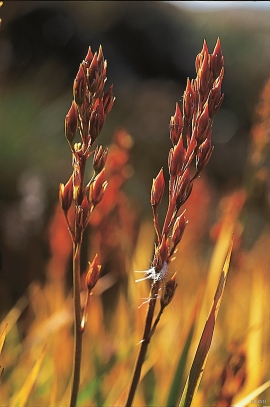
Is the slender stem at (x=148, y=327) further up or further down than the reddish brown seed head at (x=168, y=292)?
further down

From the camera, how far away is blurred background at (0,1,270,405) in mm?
809

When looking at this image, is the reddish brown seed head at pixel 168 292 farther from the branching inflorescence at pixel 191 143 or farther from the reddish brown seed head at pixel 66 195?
the reddish brown seed head at pixel 66 195

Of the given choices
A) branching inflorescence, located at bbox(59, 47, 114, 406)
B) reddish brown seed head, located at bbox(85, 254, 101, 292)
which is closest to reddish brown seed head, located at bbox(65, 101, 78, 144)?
branching inflorescence, located at bbox(59, 47, 114, 406)

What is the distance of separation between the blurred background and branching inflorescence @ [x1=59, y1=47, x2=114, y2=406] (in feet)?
0.96

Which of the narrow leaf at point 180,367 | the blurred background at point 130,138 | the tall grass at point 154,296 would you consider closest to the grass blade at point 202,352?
the tall grass at point 154,296

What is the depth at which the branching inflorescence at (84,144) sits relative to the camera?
32cm

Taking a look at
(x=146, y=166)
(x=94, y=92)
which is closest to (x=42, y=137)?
(x=146, y=166)

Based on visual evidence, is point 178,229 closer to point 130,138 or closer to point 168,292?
point 168,292

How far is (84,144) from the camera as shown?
32cm

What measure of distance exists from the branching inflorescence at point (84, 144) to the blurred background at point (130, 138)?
293mm

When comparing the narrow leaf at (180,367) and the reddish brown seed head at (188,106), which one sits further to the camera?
the narrow leaf at (180,367)

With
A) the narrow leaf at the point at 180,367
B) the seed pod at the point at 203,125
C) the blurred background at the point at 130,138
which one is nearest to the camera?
the seed pod at the point at 203,125

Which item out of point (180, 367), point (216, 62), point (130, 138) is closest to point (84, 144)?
point (216, 62)

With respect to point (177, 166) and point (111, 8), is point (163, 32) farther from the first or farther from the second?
point (177, 166)
